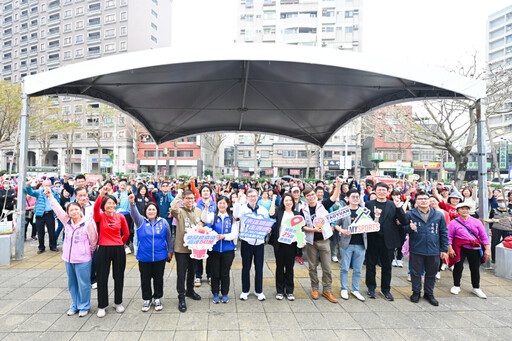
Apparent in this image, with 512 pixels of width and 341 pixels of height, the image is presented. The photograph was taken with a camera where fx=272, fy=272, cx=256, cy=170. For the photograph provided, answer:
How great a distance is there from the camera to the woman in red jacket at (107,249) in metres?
3.84

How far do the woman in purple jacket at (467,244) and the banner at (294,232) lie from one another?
2819mm

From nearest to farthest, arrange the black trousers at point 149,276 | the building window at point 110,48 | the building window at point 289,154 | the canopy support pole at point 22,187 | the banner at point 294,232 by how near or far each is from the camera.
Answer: the black trousers at point 149,276
the banner at point 294,232
the canopy support pole at point 22,187
the building window at point 110,48
the building window at point 289,154

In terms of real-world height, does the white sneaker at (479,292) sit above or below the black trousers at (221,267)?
below

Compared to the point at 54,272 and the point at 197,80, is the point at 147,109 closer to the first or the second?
the point at 197,80

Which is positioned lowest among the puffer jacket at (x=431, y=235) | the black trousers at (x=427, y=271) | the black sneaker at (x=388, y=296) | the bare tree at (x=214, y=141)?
the black sneaker at (x=388, y=296)

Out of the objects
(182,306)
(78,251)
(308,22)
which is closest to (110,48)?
(308,22)

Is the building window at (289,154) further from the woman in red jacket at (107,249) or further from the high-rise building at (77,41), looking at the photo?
the woman in red jacket at (107,249)

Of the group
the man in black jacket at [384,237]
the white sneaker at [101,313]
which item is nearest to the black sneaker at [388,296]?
the man in black jacket at [384,237]

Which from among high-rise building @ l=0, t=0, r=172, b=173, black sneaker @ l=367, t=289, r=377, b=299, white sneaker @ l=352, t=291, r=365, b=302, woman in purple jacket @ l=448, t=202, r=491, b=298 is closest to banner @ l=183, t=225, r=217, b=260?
white sneaker @ l=352, t=291, r=365, b=302

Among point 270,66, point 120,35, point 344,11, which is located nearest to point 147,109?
point 270,66

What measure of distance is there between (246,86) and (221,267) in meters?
5.09

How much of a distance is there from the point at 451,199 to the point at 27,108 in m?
9.46

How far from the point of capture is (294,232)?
14.3 ft

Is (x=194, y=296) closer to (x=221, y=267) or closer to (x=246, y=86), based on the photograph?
(x=221, y=267)
